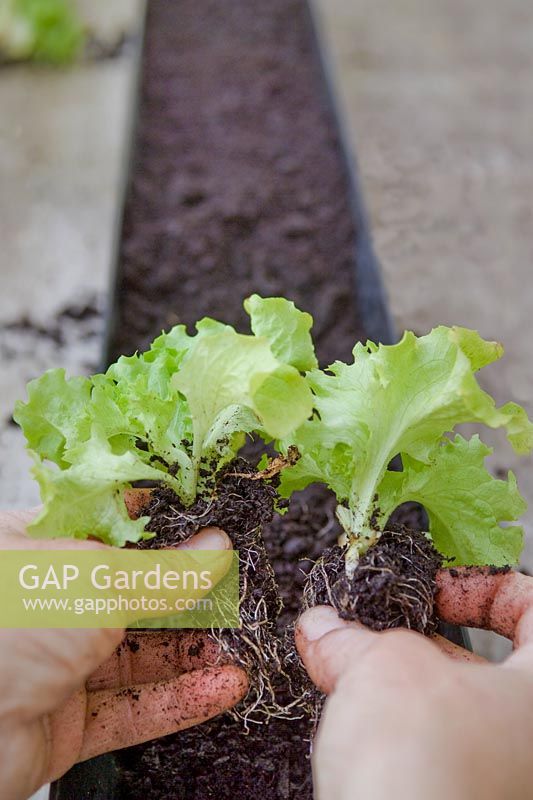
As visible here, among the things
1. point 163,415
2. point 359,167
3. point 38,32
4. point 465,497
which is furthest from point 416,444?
point 38,32

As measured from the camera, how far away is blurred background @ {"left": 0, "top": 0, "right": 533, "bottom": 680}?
1995 millimetres

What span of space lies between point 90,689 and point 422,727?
51 centimetres

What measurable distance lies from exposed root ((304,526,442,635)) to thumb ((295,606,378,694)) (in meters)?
0.03

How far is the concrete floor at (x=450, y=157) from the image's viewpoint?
6.75 feet

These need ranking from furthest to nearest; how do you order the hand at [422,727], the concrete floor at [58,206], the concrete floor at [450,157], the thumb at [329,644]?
the concrete floor at [450,157] < the concrete floor at [58,206] < the thumb at [329,644] < the hand at [422,727]

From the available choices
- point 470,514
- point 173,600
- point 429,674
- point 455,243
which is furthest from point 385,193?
point 429,674

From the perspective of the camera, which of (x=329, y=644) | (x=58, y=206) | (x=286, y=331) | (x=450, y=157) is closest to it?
(x=329, y=644)

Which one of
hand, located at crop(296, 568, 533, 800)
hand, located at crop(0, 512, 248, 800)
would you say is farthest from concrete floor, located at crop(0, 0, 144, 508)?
hand, located at crop(296, 568, 533, 800)

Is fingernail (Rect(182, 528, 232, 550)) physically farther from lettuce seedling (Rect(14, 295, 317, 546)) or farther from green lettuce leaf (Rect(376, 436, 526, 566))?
green lettuce leaf (Rect(376, 436, 526, 566))

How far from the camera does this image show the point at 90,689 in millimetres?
995

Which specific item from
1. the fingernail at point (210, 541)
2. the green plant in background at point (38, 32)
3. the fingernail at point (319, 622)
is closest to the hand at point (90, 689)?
the fingernail at point (210, 541)

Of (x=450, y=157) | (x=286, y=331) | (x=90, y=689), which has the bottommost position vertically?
(x=450, y=157)

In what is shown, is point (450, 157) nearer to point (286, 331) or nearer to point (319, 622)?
point (286, 331)

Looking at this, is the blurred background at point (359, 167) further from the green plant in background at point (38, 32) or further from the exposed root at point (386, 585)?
the exposed root at point (386, 585)
